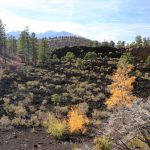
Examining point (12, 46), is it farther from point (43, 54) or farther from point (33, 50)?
point (43, 54)

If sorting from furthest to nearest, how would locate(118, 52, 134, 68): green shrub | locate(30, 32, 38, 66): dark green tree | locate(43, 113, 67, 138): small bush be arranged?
locate(30, 32, 38, 66): dark green tree, locate(118, 52, 134, 68): green shrub, locate(43, 113, 67, 138): small bush

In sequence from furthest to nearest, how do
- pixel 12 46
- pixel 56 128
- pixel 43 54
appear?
pixel 12 46, pixel 43 54, pixel 56 128

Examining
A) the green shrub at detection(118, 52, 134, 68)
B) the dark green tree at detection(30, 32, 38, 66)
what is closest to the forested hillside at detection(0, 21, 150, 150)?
the green shrub at detection(118, 52, 134, 68)

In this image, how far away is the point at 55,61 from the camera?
9231cm

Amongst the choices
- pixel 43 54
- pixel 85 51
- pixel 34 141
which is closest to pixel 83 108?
pixel 34 141

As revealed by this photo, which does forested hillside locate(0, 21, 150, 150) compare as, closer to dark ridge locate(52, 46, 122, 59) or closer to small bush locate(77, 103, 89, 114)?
small bush locate(77, 103, 89, 114)

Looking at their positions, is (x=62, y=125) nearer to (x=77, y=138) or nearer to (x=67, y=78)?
(x=77, y=138)

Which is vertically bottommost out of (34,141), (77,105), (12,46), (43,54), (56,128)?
Result: (34,141)

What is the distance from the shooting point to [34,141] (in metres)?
36.0

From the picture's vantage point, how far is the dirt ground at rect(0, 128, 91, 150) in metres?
33.9

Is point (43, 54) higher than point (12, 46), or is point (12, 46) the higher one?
point (43, 54)

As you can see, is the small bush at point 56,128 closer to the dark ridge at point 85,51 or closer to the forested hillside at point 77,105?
the forested hillside at point 77,105

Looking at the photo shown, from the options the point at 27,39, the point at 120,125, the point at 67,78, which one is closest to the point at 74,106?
the point at 67,78

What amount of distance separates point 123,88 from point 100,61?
39144 mm
